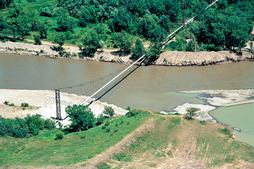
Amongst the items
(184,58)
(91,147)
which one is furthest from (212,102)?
(91,147)

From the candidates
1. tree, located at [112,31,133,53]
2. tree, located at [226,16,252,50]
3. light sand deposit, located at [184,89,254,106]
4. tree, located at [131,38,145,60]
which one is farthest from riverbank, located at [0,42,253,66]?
light sand deposit, located at [184,89,254,106]

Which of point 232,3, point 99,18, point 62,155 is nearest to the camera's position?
point 62,155

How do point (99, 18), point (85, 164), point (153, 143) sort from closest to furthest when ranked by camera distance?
point (85, 164) → point (153, 143) → point (99, 18)

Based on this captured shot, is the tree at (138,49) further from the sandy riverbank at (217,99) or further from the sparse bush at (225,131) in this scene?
the sparse bush at (225,131)

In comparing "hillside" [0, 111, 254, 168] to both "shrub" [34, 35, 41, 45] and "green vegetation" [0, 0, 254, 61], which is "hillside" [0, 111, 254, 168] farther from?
"shrub" [34, 35, 41, 45]

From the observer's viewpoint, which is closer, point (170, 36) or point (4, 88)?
point (4, 88)

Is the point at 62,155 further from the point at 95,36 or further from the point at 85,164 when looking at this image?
the point at 95,36
